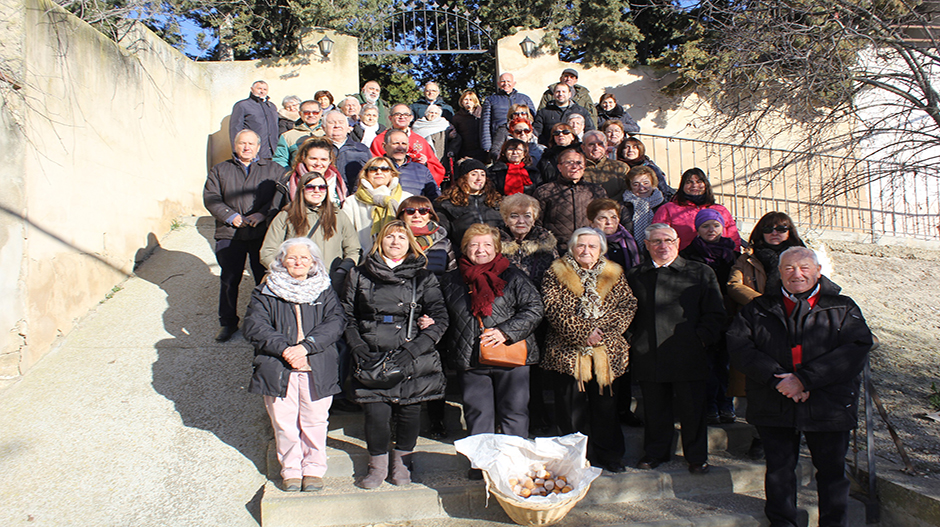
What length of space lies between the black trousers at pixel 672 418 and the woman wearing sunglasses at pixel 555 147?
8.08 ft

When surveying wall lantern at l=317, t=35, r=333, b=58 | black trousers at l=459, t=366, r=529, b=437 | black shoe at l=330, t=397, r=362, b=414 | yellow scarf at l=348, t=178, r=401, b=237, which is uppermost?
wall lantern at l=317, t=35, r=333, b=58

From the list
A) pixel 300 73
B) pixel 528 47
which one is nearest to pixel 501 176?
pixel 528 47

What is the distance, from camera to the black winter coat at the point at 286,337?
3.37 metres

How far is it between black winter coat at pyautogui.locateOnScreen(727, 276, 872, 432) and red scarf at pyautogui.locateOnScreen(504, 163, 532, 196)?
2.39 metres

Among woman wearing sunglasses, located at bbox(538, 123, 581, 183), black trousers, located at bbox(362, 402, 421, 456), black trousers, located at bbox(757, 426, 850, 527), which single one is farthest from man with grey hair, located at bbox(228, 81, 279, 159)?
black trousers, located at bbox(757, 426, 850, 527)

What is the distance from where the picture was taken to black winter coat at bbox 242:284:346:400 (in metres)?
3.37

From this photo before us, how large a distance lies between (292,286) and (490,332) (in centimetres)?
121

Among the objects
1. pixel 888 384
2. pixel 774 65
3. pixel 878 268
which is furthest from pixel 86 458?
pixel 878 268

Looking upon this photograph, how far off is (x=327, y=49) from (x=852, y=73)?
A: 7.54 meters

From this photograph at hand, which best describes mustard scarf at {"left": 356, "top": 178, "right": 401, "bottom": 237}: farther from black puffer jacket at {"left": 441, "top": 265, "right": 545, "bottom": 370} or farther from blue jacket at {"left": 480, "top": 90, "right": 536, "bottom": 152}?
blue jacket at {"left": 480, "top": 90, "right": 536, "bottom": 152}

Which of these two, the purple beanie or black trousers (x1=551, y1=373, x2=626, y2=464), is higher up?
the purple beanie

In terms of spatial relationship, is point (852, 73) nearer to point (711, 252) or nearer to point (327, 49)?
point (711, 252)

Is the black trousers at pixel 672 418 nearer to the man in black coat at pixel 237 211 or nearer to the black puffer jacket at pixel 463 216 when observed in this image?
the black puffer jacket at pixel 463 216

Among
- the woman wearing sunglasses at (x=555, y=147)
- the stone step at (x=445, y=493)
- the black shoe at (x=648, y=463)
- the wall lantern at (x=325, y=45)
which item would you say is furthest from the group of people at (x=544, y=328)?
the wall lantern at (x=325, y=45)
